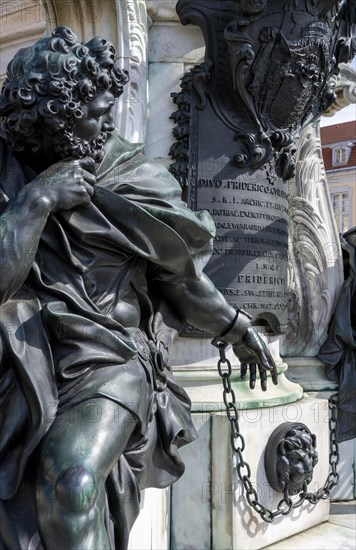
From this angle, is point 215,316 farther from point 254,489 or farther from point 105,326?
point 254,489

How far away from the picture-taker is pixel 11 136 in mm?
2131

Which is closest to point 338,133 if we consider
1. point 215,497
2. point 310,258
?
point 310,258

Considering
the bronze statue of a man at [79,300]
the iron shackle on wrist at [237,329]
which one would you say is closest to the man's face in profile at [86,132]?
the bronze statue of a man at [79,300]

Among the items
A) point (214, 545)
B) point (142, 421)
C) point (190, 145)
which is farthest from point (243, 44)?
point (214, 545)

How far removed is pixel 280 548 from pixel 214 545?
0.41 m

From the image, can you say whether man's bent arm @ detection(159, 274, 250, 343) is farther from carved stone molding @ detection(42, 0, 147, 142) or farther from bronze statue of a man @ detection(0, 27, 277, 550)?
carved stone molding @ detection(42, 0, 147, 142)

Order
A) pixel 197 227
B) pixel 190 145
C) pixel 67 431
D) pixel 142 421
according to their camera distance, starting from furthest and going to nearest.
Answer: pixel 190 145 → pixel 197 227 → pixel 142 421 → pixel 67 431

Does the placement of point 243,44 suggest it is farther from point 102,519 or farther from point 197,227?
point 102,519

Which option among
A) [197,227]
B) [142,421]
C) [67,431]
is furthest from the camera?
[197,227]

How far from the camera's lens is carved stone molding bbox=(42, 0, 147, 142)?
3730 millimetres

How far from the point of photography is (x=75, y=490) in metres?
1.82

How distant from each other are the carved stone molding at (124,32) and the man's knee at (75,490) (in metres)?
2.28

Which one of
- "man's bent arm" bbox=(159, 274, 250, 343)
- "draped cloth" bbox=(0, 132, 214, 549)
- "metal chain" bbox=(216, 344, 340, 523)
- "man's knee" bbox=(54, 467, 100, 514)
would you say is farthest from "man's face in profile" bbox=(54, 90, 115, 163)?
"metal chain" bbox=(216, 344, 340, 523)

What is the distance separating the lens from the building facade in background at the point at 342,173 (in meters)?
34.2
